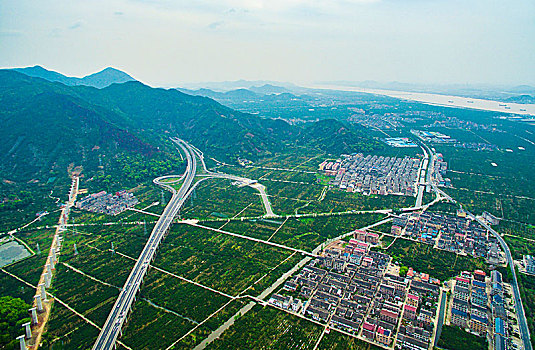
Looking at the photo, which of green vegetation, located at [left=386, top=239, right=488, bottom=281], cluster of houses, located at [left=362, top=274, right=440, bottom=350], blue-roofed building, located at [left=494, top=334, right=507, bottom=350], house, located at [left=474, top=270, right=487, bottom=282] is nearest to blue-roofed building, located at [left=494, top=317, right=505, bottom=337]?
blue-roofed building, located at [left=494, top=334, right=507, bottom=350]

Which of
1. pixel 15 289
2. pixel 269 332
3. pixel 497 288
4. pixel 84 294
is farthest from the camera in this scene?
pixel 15 289

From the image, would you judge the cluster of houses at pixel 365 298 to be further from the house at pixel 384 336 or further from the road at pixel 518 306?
the road at pixel 518 306

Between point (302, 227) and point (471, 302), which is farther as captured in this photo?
point (302, 227)

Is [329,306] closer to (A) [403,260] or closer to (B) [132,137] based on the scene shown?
(A) [403,260]

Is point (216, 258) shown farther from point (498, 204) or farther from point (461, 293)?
point (498, 204)

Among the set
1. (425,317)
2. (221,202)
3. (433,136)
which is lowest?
(221,202)

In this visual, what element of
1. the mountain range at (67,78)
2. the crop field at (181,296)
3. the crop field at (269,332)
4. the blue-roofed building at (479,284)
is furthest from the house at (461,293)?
the mountain range at (67,78)

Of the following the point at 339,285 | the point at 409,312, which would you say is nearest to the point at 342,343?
the point at 409,312

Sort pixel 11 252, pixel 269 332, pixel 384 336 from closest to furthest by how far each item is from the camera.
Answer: pixel 384 336, pixel 269 332, pixel 11 252
